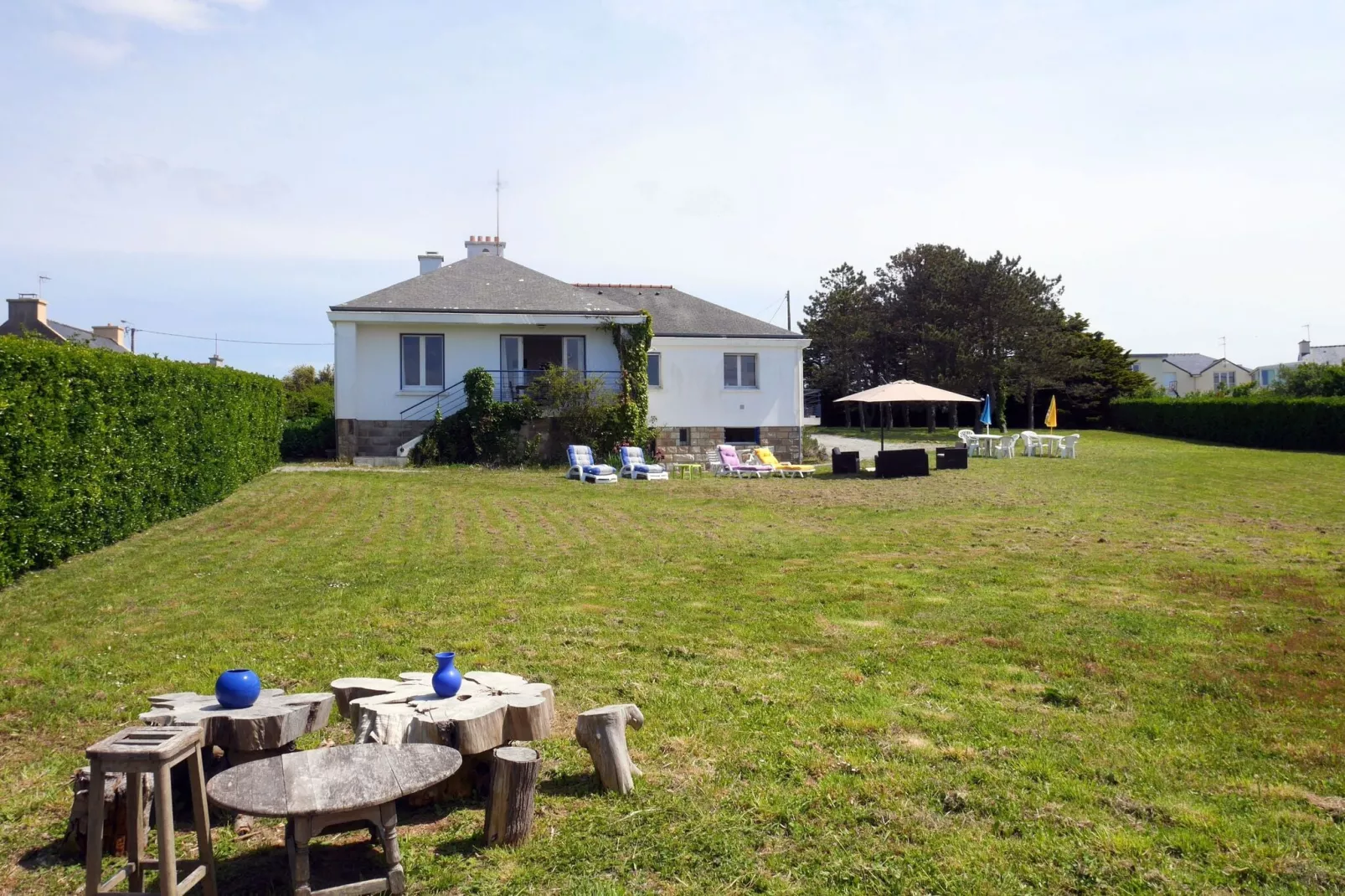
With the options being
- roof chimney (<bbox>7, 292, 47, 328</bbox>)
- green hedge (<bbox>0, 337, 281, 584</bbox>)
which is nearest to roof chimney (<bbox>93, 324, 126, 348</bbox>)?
roof chimney (<bbox>7, 292, 47, 328</bbox>)

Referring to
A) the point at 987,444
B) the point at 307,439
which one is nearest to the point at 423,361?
the point at 307,439

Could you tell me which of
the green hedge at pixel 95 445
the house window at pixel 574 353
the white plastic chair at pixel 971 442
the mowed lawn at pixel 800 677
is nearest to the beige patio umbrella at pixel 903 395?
the white plastic chair at pixel 971 442

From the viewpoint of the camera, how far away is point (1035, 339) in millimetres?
43500

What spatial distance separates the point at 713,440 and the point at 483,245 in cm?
1031

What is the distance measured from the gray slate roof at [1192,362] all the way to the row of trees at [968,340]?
3213 cm

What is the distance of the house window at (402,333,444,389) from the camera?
2602 cm

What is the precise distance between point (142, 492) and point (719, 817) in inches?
429

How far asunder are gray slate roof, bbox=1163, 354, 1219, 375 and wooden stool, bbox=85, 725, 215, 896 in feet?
289

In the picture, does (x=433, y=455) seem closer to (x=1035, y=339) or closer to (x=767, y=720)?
(x=767, y=720)

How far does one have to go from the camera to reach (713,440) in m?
28.5

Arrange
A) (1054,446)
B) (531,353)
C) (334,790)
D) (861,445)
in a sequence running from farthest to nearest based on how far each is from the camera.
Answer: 1. (861,445)
2. (1054,446)
3. (531,353)
4. (334,790)

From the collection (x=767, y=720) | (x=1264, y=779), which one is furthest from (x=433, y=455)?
(x=1264, y=779)

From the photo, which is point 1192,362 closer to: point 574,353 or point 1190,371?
point 1190,371

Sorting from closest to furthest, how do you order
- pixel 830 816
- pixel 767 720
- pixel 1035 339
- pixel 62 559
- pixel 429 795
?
pixel 830 816 < pixel 429 795 < pixel 767 720 < pixel 62 559 < pixel 1035 339
